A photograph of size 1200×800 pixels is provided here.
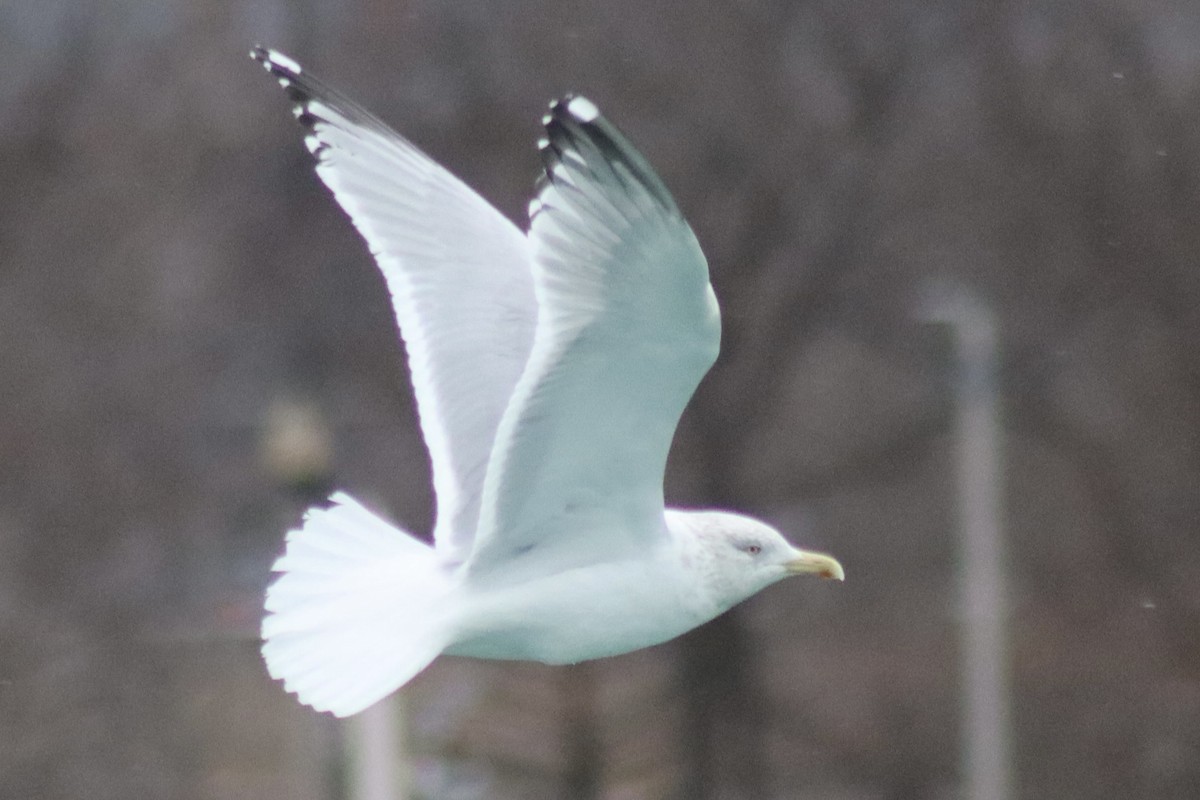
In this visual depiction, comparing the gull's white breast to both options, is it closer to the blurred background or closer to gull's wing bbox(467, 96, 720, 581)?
gull's wing bbox(467, 96, 720, 581)

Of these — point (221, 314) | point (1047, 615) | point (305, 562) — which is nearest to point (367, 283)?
point (221, 314)

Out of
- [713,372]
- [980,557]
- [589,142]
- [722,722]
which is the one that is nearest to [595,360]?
[589,142]

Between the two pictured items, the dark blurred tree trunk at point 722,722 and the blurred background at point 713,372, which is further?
the blurred background at point 713,372

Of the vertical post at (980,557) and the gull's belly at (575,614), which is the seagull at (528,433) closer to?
the gull's belly at (575,614)

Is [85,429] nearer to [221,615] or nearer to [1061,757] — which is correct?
[221,615]

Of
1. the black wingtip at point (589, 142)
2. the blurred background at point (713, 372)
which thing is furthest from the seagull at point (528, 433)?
the blurred background at point (713, 372)

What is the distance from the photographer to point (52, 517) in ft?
24.5

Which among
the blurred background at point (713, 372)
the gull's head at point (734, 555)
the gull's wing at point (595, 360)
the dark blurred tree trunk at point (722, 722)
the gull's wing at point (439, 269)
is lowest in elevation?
the gull's head at point (734, 555)

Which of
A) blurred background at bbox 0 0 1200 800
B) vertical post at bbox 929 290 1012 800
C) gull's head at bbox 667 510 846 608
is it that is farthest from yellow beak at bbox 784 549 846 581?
vertical post at bbox 929 290 1012 800

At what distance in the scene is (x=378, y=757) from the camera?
Result: 4531 mm

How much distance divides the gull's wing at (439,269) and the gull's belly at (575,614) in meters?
0.27

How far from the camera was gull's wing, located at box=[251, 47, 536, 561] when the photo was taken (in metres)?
2.47

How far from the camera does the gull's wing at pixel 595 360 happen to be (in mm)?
1932

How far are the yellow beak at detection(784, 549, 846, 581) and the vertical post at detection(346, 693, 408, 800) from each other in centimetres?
212
